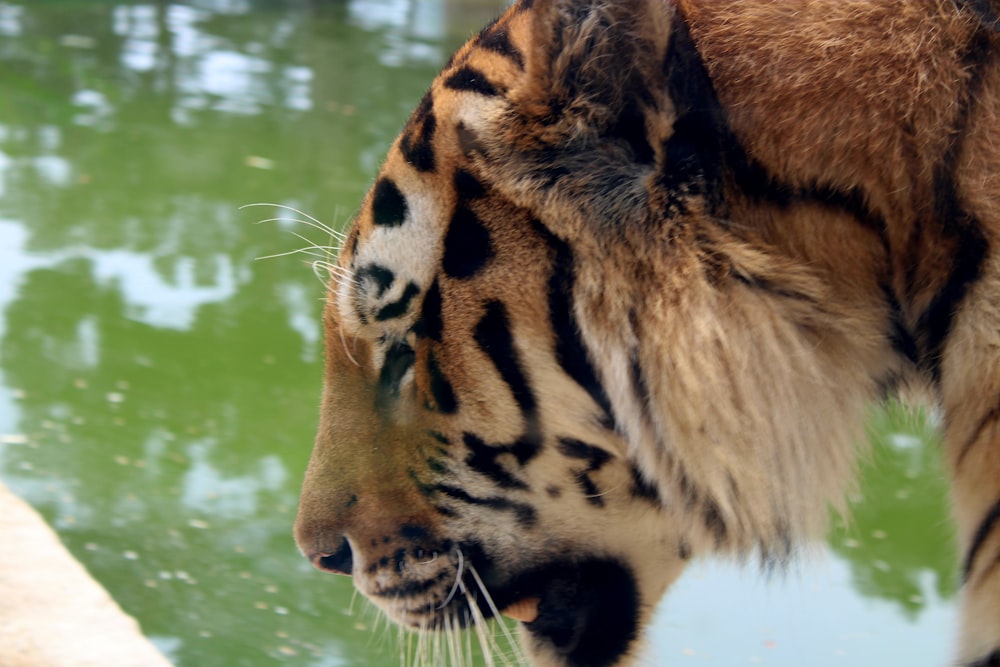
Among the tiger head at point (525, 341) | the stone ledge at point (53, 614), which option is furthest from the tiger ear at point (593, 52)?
the stone ledge at point (53, 614)

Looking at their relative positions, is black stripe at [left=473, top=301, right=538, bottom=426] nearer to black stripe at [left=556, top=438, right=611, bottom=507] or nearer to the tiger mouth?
black stripe at [left=556, top=438, right=611, bottom=507]

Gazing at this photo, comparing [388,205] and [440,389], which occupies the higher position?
[388,205]

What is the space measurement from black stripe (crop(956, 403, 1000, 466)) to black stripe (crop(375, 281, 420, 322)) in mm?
580

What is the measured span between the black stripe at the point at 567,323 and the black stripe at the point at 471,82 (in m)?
0.15

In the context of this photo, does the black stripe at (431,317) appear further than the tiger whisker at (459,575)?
No

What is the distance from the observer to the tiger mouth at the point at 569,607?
151 centimetres

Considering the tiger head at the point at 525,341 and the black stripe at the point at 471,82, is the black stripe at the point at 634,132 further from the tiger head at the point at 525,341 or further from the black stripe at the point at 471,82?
the black stripe at the point at 471,82

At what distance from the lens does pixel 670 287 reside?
1207 millimetres

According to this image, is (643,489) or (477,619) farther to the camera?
(477,619)

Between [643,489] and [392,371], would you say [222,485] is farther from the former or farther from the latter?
[643,489]

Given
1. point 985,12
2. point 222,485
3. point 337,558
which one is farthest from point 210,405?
point 985,12

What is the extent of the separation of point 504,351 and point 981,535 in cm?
51

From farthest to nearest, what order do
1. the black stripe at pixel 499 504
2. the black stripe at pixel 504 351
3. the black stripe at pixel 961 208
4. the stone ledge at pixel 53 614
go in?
the stone ledge at pixel 53 614, the black stripe at pixel 499 504, the black stripe at pixel 504 351, the black stripe at pixel 961 208

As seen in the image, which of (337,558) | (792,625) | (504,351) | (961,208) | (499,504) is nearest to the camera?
(961,208)
